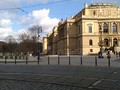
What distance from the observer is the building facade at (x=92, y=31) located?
5999 inches

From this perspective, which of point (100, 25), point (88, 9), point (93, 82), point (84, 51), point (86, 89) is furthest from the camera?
point (88, 9)

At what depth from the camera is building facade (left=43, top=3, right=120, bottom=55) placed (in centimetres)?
15238

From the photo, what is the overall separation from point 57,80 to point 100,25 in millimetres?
142849

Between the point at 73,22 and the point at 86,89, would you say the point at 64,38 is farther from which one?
the point at 86,89

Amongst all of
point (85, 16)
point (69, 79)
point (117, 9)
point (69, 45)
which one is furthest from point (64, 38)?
point (69, 79)

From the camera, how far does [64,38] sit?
174 metres

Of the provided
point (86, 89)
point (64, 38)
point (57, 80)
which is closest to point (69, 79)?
point (57, 80)

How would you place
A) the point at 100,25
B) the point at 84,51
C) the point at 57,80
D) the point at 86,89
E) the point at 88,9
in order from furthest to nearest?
the point at 88,9 → the point at 100,25 → the point at 84,51 → the point at 57,80 → the point at 86,89

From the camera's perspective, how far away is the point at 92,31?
156 metres

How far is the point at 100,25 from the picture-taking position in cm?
16012

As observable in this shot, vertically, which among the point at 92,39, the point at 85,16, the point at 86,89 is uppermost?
the point at 85,16

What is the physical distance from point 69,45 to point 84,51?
1673cm

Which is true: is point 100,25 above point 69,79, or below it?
above

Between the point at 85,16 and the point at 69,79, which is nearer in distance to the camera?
the point at 69,79
